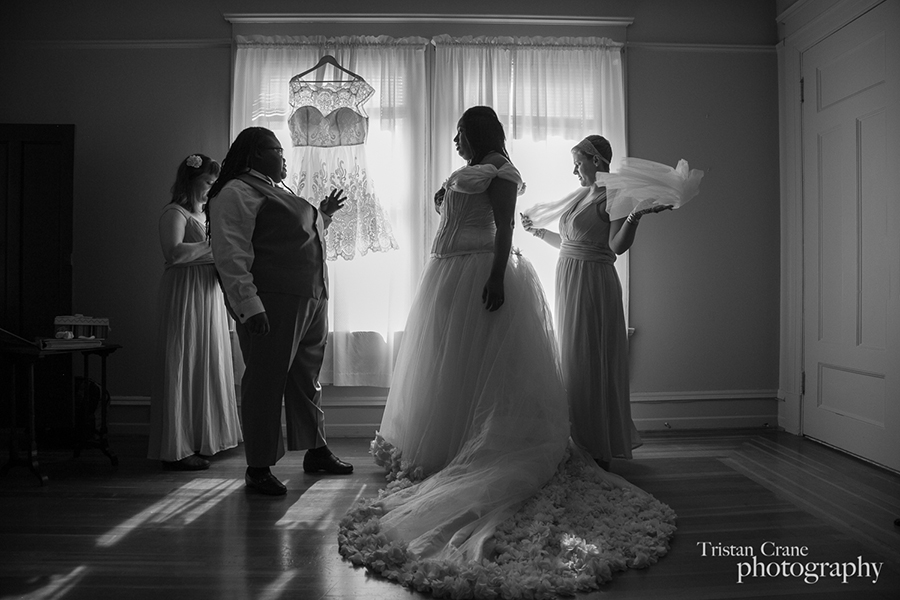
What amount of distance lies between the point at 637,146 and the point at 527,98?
0.76 metres

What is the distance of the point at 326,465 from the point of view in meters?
3.07

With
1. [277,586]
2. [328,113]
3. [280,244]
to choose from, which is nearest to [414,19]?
[328,113]

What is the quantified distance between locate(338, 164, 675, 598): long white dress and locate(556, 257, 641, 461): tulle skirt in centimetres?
16

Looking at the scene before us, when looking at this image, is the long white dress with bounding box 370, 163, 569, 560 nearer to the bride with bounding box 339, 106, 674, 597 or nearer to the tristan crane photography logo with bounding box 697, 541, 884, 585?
the bride with bounding box 339, 106, 674, 597

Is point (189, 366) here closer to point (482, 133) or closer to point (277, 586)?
point (277, 586)

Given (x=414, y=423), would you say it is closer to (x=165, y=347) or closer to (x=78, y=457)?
(x=165, y=347)

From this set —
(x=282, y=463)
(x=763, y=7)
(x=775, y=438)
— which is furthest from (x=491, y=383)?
(x=763, y=7)

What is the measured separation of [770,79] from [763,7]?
18.4 inches

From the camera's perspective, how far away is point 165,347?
3.19m

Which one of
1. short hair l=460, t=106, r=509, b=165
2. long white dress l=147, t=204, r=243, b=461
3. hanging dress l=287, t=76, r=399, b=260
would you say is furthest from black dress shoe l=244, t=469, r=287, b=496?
short hair l=460, t=106, r=509, b=165

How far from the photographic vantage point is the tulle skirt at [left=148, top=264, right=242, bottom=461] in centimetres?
315

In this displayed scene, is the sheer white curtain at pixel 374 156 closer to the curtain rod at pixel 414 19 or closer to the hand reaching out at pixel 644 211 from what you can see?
the curtain rod at pixel 414 19

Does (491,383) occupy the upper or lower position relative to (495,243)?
lower

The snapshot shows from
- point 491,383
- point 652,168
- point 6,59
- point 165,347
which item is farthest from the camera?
point 6,59
